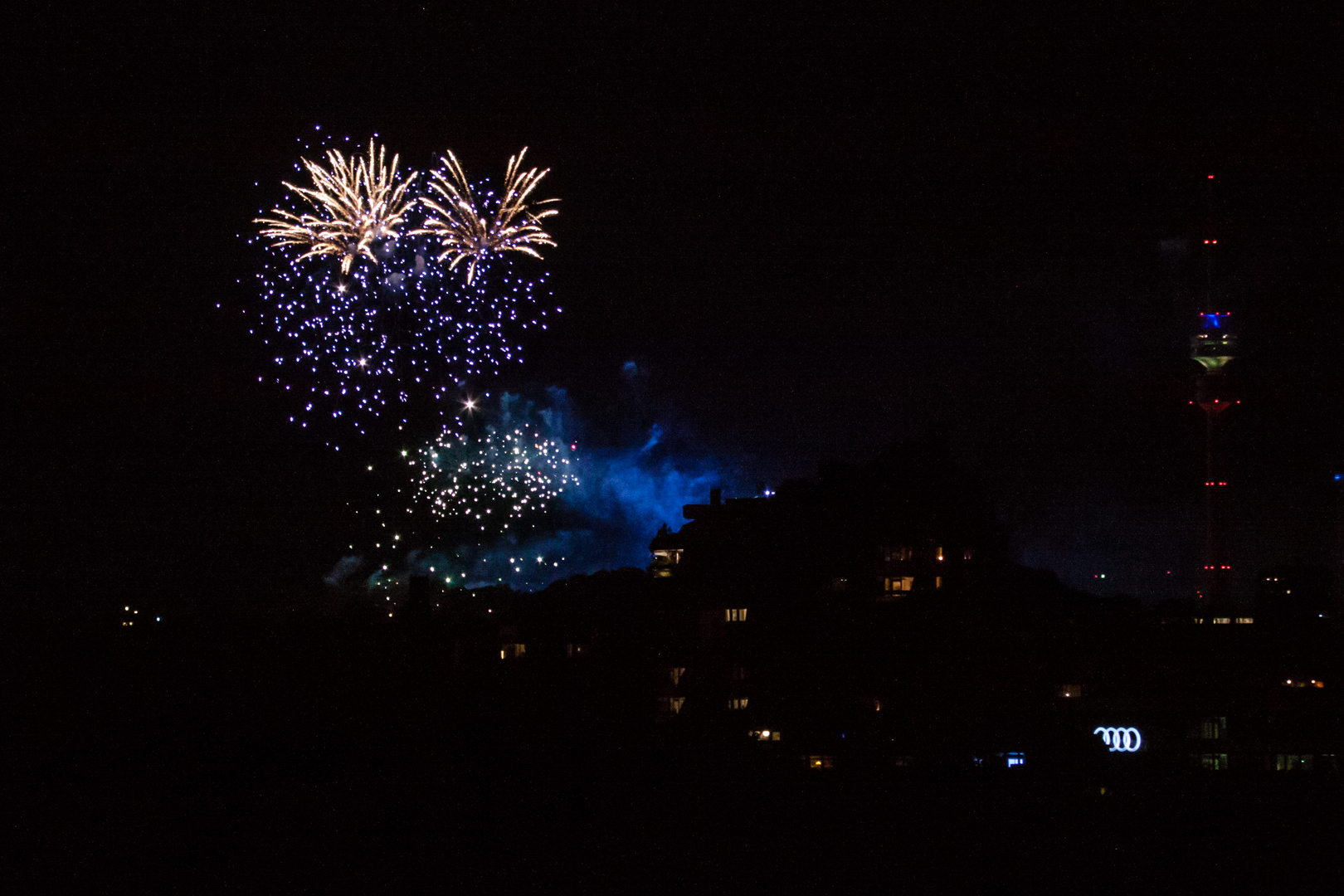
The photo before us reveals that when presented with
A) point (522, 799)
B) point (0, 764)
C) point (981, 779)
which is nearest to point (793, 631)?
point (981, 779)

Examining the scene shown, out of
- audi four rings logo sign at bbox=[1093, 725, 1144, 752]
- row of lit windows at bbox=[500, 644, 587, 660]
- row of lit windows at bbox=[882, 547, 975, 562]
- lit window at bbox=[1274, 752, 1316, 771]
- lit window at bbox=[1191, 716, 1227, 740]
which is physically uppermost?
row of lit windows at bbox=[882, 547, 975, 562]

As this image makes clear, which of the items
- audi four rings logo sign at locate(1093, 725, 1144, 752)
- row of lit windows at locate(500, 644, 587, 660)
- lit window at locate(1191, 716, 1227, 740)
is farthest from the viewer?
lit window at locate(1191, 716, 1227, 740)

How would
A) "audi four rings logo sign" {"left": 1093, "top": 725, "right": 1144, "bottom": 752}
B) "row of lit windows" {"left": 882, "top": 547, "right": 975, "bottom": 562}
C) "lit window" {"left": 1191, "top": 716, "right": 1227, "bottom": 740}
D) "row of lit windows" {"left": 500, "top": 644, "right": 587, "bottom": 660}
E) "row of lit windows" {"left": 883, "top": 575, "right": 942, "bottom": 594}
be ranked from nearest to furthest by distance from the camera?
1. "row of lit windows" {"left": 500, "top": 644, "right": 587, "bottom": 660}
2. "audi four rings logo sign" {"left": 1093, "top": 725, "right": 1144, "bottom": 752}
3. "lit window" {"left": 1191, "top": 716, "right": 1227, "bottom": 740}
4. "row of lit windows" {"left": 883, "top": 575, "right": 942, "bottom": 594}
5. "row of lit windows" {"left": 882, "top": 547, "right": 975, "bottom": 562}

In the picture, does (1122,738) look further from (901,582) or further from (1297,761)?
(901,582)

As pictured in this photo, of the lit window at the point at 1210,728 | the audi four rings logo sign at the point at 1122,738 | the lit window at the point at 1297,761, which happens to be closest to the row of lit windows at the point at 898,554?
the audi four rings logo sign at the point at 1122,738

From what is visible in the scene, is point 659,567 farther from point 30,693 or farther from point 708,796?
point 30,693

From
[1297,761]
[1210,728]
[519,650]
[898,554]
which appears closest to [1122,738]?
[1210,728]

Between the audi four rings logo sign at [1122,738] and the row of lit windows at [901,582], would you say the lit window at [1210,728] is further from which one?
the row of lit windows at [901,582]

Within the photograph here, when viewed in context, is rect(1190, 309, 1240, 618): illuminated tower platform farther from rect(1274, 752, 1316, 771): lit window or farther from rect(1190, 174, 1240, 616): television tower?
rect(1274, 752, 1316, 771): lit window

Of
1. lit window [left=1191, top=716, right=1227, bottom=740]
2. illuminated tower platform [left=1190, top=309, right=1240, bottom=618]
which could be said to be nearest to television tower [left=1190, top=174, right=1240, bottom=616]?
illuminated tower platform [left=1190, top=309, right=1240, bottom=618]
